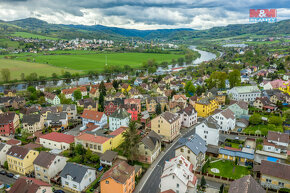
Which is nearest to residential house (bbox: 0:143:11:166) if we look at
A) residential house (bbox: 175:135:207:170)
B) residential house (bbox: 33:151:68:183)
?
residential house (bbox: 33:151:68:183)

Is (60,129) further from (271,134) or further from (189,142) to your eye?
(271,134)

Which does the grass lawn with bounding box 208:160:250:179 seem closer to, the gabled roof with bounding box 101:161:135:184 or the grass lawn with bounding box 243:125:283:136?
the gabled roof with bounding box 101:161:135:184

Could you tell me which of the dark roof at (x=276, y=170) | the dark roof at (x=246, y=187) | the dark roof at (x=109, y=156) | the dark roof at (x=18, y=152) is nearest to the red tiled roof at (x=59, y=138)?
the dark roof at (x=18, y=152)

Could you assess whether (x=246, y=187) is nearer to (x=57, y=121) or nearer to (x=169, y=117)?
(x=169, y=117)

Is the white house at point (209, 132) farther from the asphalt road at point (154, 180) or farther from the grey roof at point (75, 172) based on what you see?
the grey roof at point (75, 172)

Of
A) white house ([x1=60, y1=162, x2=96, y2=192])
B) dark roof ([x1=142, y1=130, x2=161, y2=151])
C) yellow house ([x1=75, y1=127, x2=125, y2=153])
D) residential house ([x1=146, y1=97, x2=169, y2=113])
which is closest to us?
white house ([x1=60, y1=162, x2=96, y2=192])

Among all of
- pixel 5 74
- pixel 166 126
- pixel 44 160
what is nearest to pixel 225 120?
pixel 166 126
